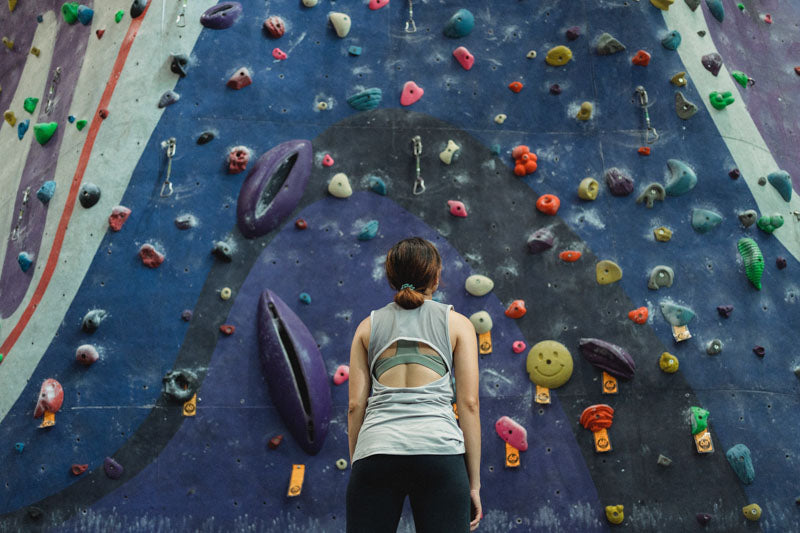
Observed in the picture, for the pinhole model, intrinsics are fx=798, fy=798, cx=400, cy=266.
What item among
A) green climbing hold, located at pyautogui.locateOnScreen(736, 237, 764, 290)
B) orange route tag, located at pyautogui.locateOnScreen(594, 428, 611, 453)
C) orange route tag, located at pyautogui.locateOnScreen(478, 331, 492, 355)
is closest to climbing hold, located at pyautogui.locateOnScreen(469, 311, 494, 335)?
orange route tag, located at pyautogui.locateOnScreen(478, 331, 492, 355)

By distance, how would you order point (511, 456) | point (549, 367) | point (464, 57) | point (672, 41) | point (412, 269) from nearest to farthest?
point (412, 269) < point (511, 456) < point (549, 367) < point (464, 57) < point (672, 41)

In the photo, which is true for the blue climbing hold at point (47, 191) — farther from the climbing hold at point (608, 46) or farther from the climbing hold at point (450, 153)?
the climbing hold at point (608, 46)

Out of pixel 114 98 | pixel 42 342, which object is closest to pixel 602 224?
pixel 114 98

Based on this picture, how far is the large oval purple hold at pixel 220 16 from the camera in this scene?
4.78m

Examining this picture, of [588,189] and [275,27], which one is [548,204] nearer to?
[588,189]

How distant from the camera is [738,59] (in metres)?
5.42

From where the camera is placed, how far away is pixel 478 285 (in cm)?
Result: 453

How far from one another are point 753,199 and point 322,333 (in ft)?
9.22

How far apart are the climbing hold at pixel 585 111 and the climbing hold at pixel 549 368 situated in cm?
146

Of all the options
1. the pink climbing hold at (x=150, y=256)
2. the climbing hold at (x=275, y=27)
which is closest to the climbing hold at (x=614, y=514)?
the pink climbing hold at (x=150, y=256)

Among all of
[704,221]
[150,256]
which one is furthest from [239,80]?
[704,221]

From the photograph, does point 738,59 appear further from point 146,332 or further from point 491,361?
point 146,332

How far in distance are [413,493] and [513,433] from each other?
224 cm

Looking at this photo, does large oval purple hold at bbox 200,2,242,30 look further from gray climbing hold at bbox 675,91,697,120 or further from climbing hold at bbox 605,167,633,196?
gray climbing hold at bbox 675,91,697,120
